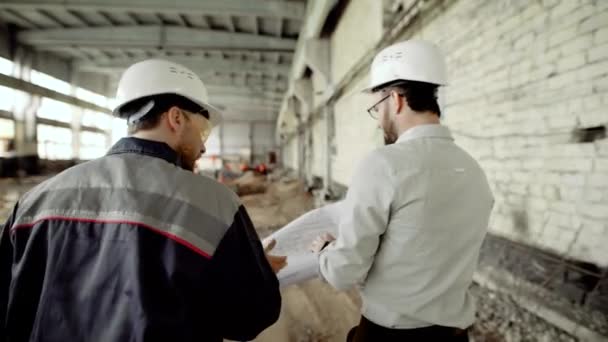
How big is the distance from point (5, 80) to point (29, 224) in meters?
15.3

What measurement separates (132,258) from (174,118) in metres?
0.55

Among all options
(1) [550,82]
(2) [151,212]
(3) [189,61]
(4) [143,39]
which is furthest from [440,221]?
(3) [189,61]

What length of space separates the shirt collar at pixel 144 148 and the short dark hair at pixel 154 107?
3.5 inches

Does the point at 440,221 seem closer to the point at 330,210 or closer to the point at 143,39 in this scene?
the point at 330,210

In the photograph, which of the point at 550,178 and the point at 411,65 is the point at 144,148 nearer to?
the point at 411,65

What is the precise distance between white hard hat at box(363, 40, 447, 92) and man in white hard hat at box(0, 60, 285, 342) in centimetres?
85

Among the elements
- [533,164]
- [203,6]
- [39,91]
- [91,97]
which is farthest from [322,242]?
[91,97]

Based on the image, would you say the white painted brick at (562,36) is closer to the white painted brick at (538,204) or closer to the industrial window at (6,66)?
the white painted brick at (538,204)

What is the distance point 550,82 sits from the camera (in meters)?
2.06

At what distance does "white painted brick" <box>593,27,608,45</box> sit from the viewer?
1.73m

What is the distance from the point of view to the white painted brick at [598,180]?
1.75m

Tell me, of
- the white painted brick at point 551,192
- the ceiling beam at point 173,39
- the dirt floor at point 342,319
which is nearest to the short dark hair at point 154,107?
the white painted brick at point 551,192

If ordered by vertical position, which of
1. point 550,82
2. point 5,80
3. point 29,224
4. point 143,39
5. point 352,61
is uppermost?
point 143,39

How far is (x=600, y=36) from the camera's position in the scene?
5.75 feet
